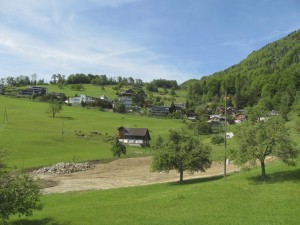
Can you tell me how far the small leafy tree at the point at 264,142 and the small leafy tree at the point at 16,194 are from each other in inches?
914

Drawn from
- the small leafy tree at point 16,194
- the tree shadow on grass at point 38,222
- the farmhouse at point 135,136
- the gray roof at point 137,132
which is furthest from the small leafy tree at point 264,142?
the farmhouse at point 135,136

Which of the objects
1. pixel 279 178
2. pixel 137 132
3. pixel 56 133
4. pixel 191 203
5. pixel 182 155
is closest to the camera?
pixel 191 203

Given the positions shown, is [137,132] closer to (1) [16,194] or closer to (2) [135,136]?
(2) [135,136]

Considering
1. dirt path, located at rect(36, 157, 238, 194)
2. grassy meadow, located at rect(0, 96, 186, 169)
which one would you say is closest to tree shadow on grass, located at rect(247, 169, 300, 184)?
dirt path, located at rect(36, 157, 238, 194)

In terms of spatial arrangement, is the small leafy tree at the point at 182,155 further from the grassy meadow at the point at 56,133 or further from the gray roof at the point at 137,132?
the gray roof at the point at 137,132

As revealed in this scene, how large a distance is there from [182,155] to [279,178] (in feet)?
48.3

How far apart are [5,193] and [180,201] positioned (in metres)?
15.4

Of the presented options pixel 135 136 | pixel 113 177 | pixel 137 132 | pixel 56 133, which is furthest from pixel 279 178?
pixel 135 136

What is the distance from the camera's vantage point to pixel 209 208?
2933cm

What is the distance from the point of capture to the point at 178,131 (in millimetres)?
54469

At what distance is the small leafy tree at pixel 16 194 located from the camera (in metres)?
24.4

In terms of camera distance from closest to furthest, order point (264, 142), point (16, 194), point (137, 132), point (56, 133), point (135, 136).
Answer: point (16, 194) → point (264, 142) → point (56, 133) → point (137, 132) → point (135, 136)

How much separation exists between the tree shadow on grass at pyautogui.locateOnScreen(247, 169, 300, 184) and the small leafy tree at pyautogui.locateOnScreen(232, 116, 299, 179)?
3.11 ft

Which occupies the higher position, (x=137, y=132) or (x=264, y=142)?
(x=264, y=142)
